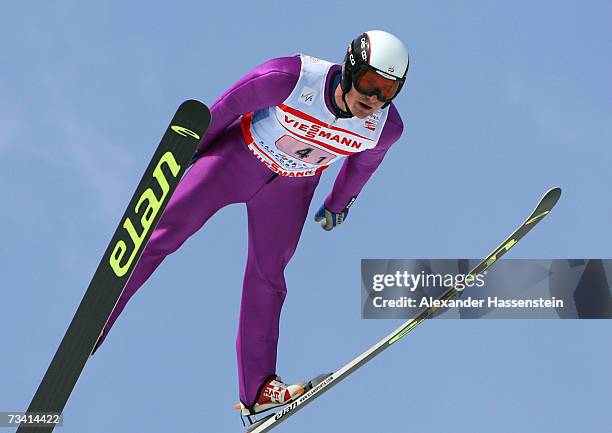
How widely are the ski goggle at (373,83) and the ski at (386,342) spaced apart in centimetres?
181

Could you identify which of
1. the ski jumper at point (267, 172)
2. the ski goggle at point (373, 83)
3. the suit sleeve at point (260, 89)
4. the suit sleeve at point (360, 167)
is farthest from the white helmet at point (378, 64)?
the suit sleeve at point (360, 167)

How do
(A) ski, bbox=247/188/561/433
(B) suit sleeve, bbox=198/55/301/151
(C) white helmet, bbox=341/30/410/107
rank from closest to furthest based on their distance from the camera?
(C) white helmet, bbox=341/30/410/107
(B) suit sleeve, bbox=198/55/301/151
(A) ski, bbox=247/188/561/433

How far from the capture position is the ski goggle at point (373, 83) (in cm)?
828

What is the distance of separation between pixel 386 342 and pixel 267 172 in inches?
63.1

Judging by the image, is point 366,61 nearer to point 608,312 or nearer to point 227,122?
point 227,122

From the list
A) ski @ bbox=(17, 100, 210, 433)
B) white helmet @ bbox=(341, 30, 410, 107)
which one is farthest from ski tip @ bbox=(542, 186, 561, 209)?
ski @ bbox=(17, 100, 210, 433)

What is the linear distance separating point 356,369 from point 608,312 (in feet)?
10.9

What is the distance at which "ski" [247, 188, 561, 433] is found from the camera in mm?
8891

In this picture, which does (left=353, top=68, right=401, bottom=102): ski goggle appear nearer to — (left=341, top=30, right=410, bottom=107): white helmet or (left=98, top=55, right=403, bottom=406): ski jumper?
(left=341, top=30, right=410, bottom=107): white helmet

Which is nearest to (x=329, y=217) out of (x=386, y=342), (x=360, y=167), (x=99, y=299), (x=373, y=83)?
(x=360, y=167)

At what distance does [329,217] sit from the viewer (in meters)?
9.69

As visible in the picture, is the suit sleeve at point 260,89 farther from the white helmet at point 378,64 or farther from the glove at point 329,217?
the glove at point 329,217

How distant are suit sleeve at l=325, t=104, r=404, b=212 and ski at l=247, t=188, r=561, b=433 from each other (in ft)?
3.67

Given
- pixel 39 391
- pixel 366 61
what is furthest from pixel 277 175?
pixel 39 391
